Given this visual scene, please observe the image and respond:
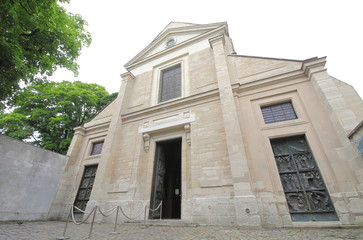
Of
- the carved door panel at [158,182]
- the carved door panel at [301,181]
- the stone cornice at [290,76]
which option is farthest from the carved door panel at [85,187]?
the carved door panel at [301,181]

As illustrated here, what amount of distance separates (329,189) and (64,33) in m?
11.9

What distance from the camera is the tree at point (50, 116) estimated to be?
13484 mm

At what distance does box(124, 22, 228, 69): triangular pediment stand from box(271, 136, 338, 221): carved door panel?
8.84 m

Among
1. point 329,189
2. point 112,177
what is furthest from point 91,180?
point 329,189

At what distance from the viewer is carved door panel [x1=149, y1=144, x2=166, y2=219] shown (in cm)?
740

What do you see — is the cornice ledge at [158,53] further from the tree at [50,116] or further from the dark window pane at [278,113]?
the dark window pane at [278,113]

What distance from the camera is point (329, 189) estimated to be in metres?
4.94

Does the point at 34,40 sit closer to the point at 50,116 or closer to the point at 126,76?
the point at 126,76

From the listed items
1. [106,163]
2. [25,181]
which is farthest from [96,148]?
[25,181]

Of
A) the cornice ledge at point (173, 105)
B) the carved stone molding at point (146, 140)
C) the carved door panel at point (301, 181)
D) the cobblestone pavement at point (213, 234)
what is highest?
the cornice ledge at point (173, 105)

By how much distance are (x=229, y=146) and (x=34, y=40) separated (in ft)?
31.1

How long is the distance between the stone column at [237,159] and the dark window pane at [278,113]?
135 centimetres

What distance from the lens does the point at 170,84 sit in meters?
10.8

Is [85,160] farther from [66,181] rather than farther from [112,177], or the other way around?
[112,177]
